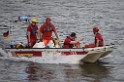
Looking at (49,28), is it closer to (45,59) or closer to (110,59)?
(45,59)

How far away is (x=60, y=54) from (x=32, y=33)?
74.6 inches

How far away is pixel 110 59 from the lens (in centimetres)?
2681

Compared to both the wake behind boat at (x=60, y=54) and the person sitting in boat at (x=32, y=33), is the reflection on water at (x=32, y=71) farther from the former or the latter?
the person sitting in boat at (x=32, y=33)

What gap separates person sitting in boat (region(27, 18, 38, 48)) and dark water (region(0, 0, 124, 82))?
102 cm

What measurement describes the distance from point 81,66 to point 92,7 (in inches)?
984

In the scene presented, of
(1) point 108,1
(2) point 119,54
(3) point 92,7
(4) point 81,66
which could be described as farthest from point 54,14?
(4) point 81,66

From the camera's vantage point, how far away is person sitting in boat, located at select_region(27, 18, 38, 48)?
83.8ft

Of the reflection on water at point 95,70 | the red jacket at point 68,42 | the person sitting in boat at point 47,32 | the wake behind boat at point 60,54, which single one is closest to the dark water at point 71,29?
the reflection on water at point 95,70

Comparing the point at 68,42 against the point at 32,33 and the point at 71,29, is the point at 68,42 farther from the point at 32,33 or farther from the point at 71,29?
the point at 71,29

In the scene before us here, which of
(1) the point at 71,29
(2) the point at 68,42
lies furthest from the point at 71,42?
(1) the point at 71,29

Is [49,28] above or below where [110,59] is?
above

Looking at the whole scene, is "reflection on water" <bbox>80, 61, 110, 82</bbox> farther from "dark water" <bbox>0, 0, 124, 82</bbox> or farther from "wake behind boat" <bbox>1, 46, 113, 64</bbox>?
"wake behind boat" <bbox>1, 46, 113, 64</bbox>

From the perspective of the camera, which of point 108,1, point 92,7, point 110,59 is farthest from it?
point 108,1

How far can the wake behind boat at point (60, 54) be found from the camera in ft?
79.8
